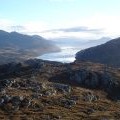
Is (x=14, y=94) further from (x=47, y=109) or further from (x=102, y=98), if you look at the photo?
(x=102, y=98)

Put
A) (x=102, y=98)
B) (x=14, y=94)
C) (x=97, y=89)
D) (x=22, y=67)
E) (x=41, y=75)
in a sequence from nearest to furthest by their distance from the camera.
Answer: (x=14, y=94), (x=102, y=98), (x=97, y=89), (x=41, y=75), (x=22, y=67)

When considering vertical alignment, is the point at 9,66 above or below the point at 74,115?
above

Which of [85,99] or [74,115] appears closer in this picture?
[74,115]

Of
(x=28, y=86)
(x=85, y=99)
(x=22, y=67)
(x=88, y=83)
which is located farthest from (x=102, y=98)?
(x=22, y=67)

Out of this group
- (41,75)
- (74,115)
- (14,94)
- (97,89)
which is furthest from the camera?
(41,75)

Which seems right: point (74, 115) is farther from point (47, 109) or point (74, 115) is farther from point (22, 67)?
point (22, 67)

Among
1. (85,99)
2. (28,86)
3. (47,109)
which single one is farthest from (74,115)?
(28,86)
